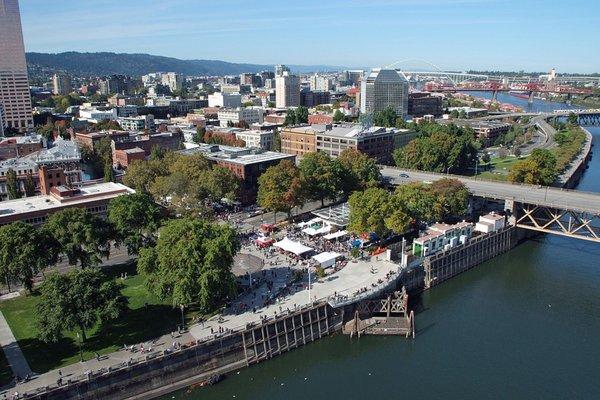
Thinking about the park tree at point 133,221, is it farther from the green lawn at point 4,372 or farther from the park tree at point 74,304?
the green lawn at point 4,372

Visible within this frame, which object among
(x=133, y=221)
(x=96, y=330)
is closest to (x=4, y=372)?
(x=96, y=330)

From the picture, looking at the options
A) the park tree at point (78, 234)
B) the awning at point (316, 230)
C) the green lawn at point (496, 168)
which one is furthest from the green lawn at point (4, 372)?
the green lawn at point (496, 168)

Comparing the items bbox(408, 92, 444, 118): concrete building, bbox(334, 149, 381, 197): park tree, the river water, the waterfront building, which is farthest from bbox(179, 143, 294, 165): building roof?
bbox(408, 92, 444, 118): concrete building

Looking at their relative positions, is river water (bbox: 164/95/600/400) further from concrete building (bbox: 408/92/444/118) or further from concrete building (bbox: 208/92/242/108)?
concrete building (bbox: 208/92/242/108)

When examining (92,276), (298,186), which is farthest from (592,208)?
(92,276)

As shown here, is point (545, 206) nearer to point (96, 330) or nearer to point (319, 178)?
point (319, 178)

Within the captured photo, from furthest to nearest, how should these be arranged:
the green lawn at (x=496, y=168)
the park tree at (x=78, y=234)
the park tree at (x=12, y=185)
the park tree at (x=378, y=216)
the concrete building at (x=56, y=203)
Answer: the green lawn at (x=496, y=168), the park tree at (x=12, y=185), the concrete building at (x=56, y=203), the park tree at (x=378, y=216), the park tree at (x=78, y=234)

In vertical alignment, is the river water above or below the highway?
below
